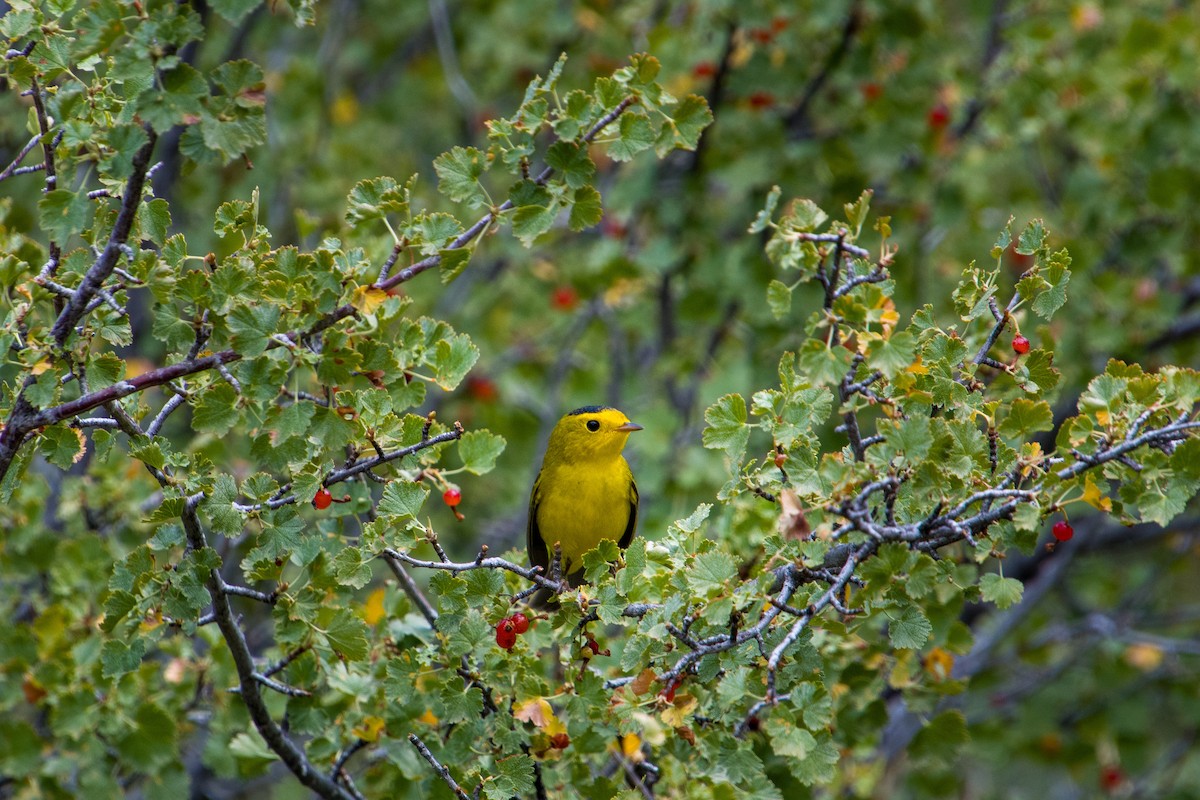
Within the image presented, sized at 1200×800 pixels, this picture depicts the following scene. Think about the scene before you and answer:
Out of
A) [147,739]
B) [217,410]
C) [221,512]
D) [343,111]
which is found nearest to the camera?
[217,410]

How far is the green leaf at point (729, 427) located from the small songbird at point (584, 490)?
2.08m

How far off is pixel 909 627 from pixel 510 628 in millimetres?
998

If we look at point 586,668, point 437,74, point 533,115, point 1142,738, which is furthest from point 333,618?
point 437,74

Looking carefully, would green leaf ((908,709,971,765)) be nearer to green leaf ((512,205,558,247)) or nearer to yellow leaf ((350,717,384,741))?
yellow leaf ((350,717,384,741))

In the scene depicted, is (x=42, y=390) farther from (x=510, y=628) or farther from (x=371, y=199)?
(x=510, y=628)

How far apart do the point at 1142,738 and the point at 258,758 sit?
5.16m

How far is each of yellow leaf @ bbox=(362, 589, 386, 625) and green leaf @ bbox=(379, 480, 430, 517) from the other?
0.86 m

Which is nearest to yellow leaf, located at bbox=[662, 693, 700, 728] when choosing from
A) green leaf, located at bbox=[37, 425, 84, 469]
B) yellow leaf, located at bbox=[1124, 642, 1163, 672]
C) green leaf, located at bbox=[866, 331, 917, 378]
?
green leaf, located at bbox=[866, 331, 917, 378]

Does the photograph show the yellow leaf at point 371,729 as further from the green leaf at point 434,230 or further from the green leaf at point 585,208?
the green leaf at point 585,208

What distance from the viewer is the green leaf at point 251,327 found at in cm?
263

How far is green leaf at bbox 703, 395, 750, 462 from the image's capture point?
293cm

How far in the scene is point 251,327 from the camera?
8.67 ft

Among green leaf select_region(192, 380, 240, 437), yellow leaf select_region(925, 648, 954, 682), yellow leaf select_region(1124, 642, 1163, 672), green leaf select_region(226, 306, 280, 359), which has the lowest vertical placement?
yellow leaf select_region(1124, 642, 1163, 672)

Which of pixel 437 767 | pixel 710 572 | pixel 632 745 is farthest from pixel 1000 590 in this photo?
pixel 437 767
